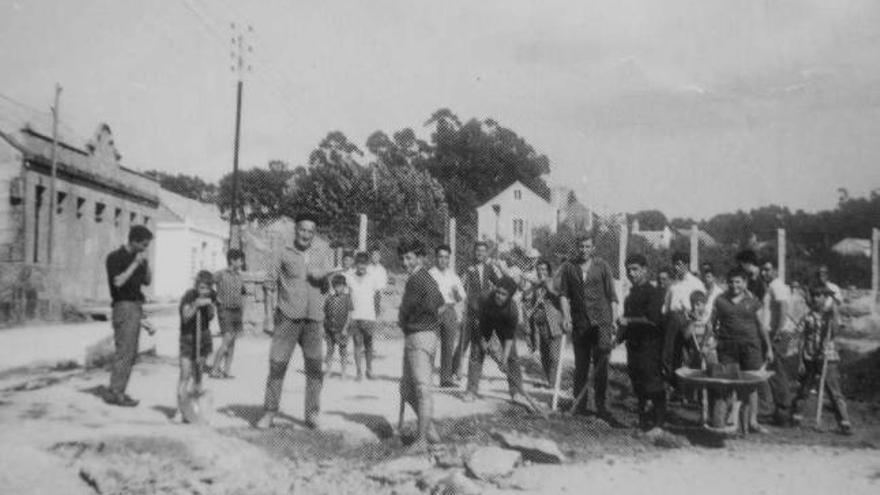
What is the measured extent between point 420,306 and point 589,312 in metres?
2.25

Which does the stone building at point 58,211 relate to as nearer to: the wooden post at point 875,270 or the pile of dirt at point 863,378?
the pile of dirt at point 863,378

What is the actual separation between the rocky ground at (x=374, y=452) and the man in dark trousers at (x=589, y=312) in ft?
1.57

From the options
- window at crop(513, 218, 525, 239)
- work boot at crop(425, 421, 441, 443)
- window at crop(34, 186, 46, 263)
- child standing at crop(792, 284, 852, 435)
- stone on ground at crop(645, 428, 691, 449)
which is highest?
window at crop(513, 218, 525, 239)

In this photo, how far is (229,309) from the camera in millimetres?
9562

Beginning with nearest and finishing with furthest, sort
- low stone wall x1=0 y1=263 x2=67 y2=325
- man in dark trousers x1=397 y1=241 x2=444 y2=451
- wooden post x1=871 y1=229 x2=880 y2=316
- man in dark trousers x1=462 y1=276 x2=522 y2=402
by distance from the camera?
man in dark trousers x1=397 y1=241 x2=444 y2=451 < man in dark trousers x1=462 y1=276 x2=522 y2=402 < low stone wall x1=0 y1=263 x2=67 y2=325 < wooden post x1=871 y1=229 x2=880 y2=316

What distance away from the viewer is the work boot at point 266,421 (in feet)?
21.6

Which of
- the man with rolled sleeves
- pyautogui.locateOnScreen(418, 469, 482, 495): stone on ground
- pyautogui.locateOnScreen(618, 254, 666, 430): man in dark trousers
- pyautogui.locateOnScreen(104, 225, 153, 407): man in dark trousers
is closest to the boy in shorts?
pyautogui.locateOnScreen(618, 254, 666, 430): man in dark trousers

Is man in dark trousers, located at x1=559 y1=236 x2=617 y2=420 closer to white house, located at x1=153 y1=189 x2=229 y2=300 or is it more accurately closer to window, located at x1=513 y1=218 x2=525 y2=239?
white house, located at x1=153 y1=189 x2=229 y2=300

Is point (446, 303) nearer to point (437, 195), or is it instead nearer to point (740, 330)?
point (740, 330)

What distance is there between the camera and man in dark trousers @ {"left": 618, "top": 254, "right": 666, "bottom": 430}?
7.31 metres

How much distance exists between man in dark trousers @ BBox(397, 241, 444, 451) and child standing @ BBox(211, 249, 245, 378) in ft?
12.3

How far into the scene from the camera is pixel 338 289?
9945mm

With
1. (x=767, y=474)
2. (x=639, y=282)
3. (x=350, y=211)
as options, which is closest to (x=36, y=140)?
(x=350, y=211)

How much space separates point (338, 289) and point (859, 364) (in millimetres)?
8081
